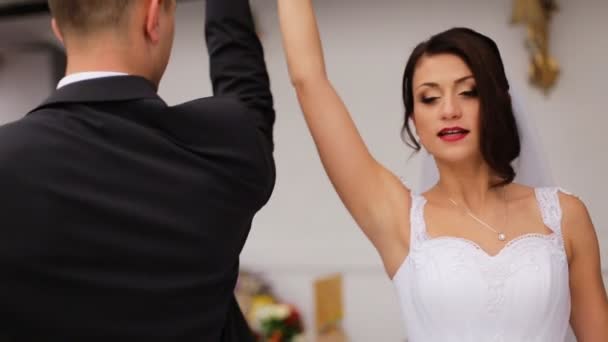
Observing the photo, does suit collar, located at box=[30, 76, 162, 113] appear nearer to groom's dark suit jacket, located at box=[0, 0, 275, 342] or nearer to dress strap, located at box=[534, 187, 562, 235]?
groom's dark suit jacket, located at box=[0, 0, 275, 342]

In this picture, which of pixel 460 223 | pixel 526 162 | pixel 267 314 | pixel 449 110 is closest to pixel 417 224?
pixel 460 223

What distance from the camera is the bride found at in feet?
4.52

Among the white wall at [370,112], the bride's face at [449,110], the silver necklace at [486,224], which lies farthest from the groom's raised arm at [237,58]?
the white wall at [370,112]

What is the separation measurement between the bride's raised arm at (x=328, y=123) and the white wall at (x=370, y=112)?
1.37m

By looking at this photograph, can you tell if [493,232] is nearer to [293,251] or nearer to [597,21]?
[597,21]

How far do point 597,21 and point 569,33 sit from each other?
11cm

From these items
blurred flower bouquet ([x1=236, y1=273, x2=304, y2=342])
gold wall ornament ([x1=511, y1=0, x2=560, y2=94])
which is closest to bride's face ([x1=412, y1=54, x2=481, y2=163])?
gold wall ornament ([x1=511, y1=0, x2=560, y2=94])

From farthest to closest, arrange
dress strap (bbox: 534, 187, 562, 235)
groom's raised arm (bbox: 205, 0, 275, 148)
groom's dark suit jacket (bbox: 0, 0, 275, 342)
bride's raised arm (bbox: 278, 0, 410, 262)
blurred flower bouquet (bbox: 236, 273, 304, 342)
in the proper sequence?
1. blurred flower bouquet (bbox: 236, 273, 304, 342)
2. dress strap (bbox: 534, 187, 562, 235)
3. bride's raised arm (bbox: 278, 0, 410, 262)
4. groom's raised arm (bbox: 205, 0, 275, 148)
5. groom's dark suit jacket (bbox: 0, 0, 275, 342)

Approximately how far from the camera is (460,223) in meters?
1.47

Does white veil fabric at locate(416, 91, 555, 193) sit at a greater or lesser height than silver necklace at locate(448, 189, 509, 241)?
greater

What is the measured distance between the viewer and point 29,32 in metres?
3.68

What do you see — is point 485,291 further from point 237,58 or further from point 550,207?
point 237,58

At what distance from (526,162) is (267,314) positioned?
64.2 inches

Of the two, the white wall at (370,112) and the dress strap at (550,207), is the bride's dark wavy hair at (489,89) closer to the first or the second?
the dress strap at (550,207)
